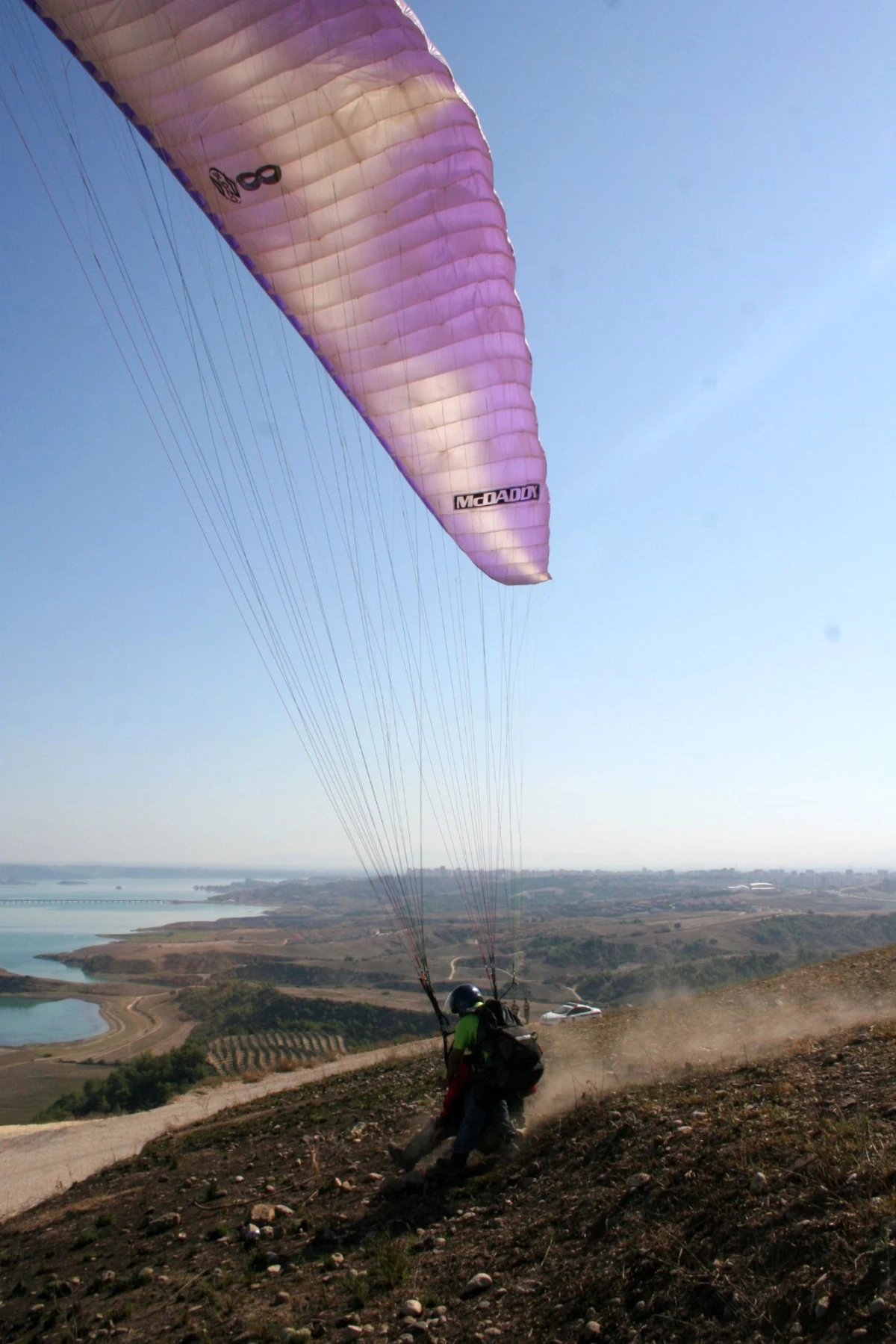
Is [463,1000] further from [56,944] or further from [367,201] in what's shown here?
[56,944]

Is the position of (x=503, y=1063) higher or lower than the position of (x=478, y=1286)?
higher

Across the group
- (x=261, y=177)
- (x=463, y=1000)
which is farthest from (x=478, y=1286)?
(x=261, y=177)

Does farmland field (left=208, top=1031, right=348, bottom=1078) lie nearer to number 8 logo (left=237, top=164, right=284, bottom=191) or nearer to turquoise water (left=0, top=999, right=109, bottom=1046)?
turquoise water (left=0, top=999, right=109, bottom=1046)

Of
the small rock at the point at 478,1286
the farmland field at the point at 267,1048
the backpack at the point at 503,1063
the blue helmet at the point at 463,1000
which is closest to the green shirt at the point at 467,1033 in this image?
the backpack at the point at 503,1063

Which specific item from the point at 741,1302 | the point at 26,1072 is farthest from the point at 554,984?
the point at 741,1302

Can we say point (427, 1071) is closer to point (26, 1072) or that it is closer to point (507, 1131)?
point (507, 1131)

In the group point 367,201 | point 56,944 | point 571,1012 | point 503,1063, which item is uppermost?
point 367,201

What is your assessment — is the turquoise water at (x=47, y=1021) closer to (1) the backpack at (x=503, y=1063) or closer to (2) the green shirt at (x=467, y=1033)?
(2) the green shirt at (x=467, y=1033)
